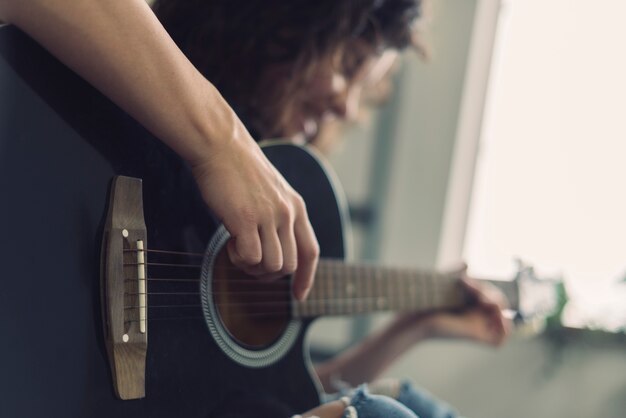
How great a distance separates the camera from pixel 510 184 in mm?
1899

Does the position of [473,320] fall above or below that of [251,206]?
below

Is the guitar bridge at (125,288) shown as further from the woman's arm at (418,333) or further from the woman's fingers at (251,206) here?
the woman's arm at (418,333)

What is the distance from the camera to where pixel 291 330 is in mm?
812

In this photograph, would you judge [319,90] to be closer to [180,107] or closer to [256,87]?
[256,87]

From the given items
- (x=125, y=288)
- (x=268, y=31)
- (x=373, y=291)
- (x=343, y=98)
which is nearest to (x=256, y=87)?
(x=268, y=31)

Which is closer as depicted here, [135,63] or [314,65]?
[135,63]

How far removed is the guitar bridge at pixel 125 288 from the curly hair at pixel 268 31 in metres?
0.32

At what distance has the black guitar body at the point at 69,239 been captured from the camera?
20.4 inches

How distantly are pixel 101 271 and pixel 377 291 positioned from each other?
1.83 feet

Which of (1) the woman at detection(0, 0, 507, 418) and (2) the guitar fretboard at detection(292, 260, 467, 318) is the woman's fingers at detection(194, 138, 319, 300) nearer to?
(1) the woman at detection(0, 0, 507, 418)

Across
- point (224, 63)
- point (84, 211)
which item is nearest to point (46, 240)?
point (84, 211)

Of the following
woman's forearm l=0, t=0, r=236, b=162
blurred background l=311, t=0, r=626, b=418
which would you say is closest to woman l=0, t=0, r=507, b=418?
woman's forearm l=0, t=0, r=236, b=162

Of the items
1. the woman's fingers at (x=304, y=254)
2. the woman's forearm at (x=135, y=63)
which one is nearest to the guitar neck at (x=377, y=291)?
the woman's fingers at (x=304, y=254)

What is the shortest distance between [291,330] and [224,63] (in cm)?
40
